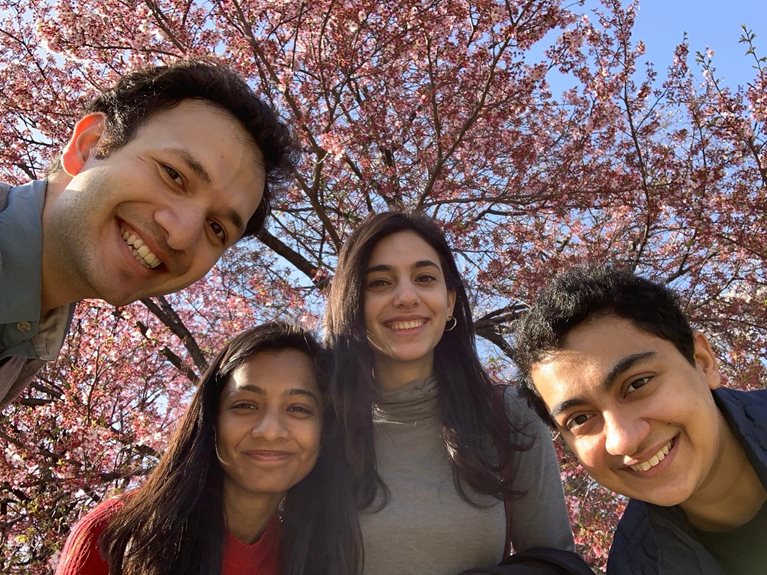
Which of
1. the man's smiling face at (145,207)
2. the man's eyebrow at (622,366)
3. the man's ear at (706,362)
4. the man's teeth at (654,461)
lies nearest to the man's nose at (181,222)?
the man's smiling face at (145,207)

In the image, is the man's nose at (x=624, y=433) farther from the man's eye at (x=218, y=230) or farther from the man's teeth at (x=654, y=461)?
the man's eye at (x=218, y=230)

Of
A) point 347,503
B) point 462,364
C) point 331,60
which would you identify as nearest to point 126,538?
point 347,503

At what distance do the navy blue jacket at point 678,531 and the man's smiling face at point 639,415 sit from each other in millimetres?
72

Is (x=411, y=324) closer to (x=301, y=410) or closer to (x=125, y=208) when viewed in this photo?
(x=301, y=410)

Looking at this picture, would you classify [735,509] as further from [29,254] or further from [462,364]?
[29,254]

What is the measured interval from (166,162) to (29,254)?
0.48 m

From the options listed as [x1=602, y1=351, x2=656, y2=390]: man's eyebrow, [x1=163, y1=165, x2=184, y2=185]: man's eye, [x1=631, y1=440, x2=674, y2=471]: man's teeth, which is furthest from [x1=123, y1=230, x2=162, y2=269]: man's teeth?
[x1=631, y1=440, x2=674, y2=471]: man's teeth

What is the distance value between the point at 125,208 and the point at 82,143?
0.31m

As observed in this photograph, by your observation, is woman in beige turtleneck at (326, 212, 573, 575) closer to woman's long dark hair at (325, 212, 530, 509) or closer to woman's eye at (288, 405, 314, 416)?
woman's long dark hair at (325, 212, 530, 509)

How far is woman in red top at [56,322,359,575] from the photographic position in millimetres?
1783

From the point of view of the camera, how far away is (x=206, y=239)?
1.92 meters

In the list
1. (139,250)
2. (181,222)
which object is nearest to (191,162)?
(181,222)

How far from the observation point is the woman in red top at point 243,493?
1.78 metres

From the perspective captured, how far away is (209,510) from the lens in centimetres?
192
